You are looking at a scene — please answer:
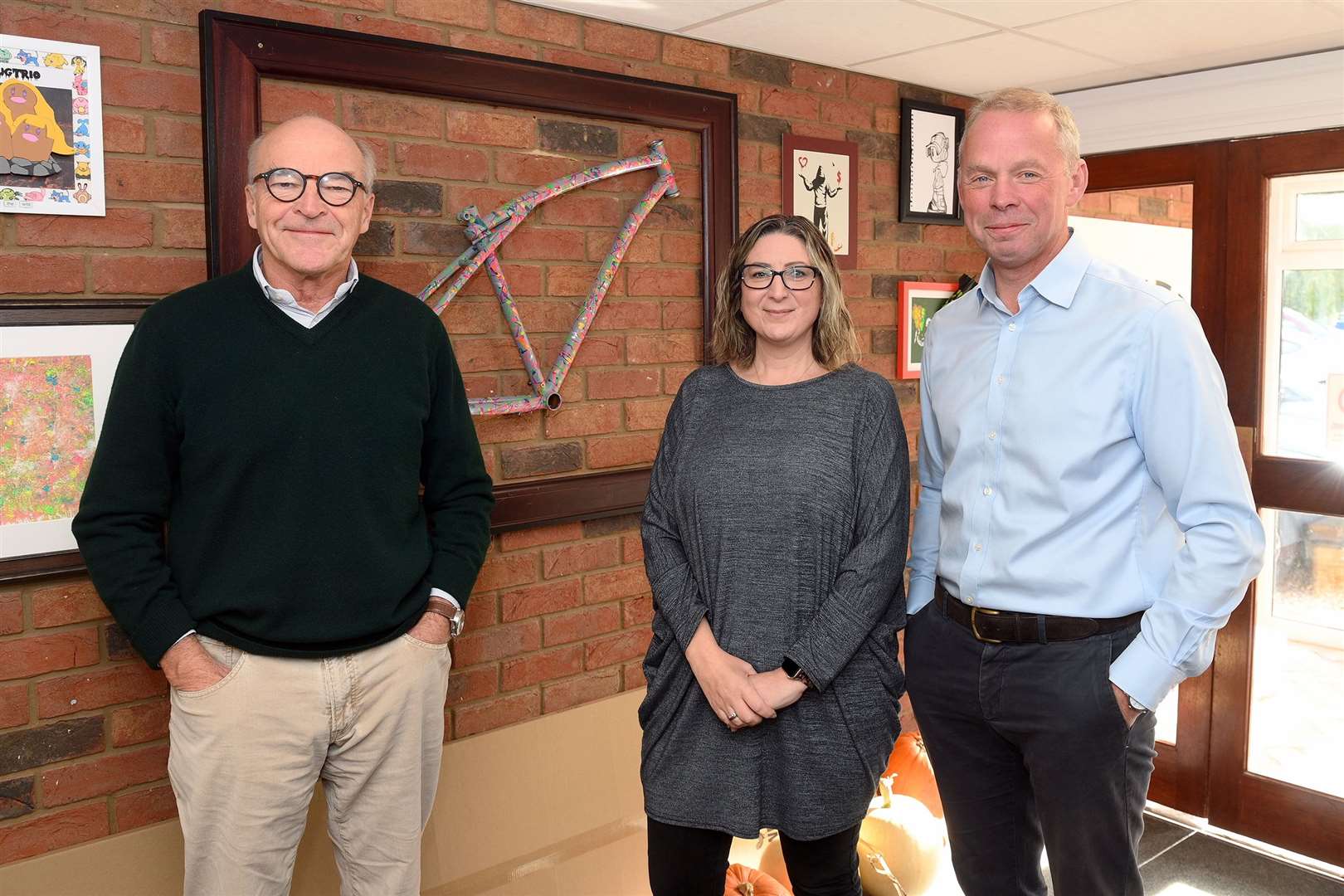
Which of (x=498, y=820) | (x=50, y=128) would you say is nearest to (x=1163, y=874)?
(x=498, y=820)

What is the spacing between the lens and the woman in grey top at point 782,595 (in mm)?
1806

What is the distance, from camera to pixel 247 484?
1.74 meters

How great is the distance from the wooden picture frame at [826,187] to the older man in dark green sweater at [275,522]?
56.9 inches

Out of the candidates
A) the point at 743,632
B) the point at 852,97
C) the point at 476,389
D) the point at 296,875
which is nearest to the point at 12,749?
the point at 296,875

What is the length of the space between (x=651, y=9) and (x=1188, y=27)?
1368 mm

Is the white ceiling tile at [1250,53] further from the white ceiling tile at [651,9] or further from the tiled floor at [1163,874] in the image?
the tiled floor at [1163,874]

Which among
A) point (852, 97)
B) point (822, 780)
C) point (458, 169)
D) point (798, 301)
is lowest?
point (822, 780)

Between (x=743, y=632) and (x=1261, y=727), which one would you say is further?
(x=1261, y=727)

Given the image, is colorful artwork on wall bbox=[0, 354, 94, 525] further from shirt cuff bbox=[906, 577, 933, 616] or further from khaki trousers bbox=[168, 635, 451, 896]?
shirt cuff bbox=[906, 577, 933, 616]

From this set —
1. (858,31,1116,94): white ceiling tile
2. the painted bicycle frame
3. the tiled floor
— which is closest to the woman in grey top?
the painted bicycle frame

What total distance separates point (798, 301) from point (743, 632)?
0.59 m

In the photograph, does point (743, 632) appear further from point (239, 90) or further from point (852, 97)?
point (852, 97)

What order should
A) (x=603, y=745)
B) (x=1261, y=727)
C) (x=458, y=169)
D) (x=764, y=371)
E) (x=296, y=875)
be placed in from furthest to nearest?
(x=1261, y=727) < (x=603, y=745) < (x=458, y=169) < (x=296, y=875) < (x=764, y=371)

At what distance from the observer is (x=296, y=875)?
2.23 metres
